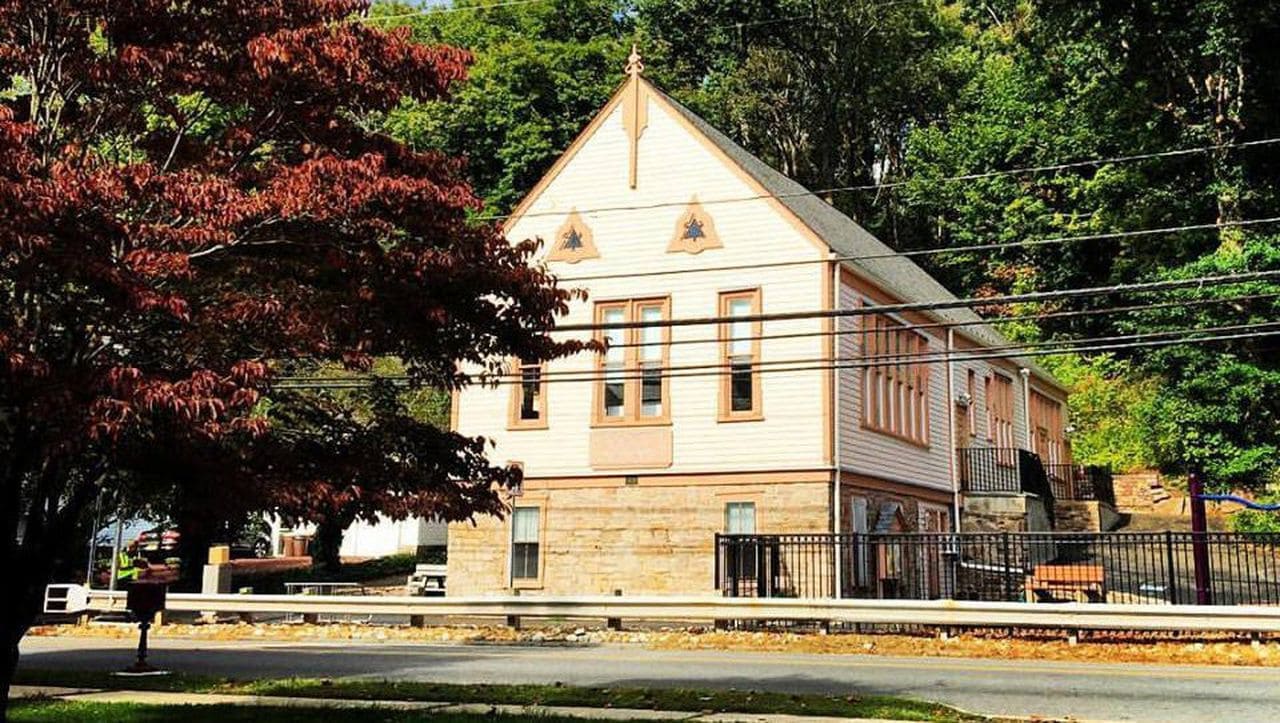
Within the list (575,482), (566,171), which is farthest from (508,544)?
(566,171)

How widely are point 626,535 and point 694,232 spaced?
23.1 ft

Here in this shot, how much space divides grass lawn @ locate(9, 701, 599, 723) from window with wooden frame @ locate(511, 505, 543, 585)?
51.9 ft

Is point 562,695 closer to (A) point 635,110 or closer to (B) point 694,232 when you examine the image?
(B) point 694,232

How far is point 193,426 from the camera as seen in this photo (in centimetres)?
759

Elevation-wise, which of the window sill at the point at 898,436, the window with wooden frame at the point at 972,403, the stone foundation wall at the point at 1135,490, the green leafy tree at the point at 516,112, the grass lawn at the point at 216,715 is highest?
the green leafy tree at the point at 516,112

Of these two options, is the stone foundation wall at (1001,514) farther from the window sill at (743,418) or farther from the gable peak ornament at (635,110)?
the gable peak ornament at (635,110)

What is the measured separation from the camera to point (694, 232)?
87.9ft

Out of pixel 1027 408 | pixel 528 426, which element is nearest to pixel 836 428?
pixel 528 426

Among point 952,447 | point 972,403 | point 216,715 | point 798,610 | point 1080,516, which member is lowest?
point 216,715

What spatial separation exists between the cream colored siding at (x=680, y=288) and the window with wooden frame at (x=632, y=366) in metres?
0.25

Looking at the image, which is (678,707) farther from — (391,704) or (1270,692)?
(1270,692)

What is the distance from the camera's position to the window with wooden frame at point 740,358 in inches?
1016

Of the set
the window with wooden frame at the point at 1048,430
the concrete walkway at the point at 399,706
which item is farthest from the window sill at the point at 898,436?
the concrete walkway at the point at 399,706

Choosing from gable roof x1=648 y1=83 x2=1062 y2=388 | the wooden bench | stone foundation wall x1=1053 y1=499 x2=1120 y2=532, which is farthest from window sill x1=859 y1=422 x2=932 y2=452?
stone foundation wall x1=1053 y1=499 x2=1120 y2=532
